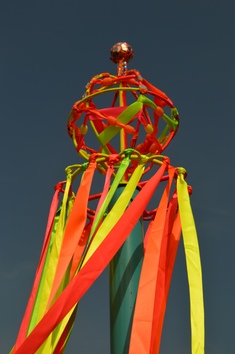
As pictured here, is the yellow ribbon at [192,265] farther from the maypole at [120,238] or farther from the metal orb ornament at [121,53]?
the metal orb ornament at [121,53]

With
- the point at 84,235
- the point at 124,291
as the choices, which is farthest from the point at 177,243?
the point at 84,235

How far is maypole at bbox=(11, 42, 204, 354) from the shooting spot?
5832 millimetres

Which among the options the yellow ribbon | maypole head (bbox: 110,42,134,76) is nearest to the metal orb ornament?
maypole head (bbox: 110,42,134,76)

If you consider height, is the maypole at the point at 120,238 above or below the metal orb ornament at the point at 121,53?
below

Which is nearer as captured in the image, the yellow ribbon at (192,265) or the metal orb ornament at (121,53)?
the yellow ribbon at (192,265)

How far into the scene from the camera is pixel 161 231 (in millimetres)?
7004

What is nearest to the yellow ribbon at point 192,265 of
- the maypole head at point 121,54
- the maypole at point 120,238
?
the maypole at point 120,238

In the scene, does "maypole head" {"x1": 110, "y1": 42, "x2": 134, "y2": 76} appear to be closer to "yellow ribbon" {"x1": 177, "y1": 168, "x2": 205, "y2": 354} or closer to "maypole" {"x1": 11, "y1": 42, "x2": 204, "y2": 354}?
"maypole" {"x1": 11, "y1": 42, "x2": 204, "y2": 354}

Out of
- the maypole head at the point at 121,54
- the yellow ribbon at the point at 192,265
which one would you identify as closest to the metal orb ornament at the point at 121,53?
the maypole head at the point at 121,54

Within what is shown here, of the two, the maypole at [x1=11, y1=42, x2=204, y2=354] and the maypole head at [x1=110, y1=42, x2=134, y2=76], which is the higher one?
the maypole head at [x1=110, y1=42, x2=134, y2=76]

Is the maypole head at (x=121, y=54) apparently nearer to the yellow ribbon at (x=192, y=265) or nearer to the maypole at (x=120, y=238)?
the maypole at (x=120, y=238)

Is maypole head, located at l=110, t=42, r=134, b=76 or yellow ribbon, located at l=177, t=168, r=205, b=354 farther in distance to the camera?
maypole head, located at l=110, t=42, r=134, b=76

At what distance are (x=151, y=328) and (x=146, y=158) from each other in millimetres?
2640

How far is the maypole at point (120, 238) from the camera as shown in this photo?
5832 mm
